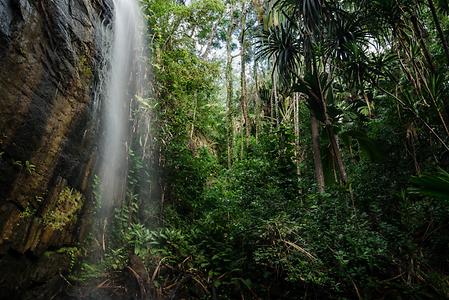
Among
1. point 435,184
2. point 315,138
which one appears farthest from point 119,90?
point 435,184

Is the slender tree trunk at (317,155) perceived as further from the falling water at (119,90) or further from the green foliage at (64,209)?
the green foliage at (64,209)

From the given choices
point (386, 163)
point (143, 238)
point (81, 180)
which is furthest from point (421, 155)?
point (81, 180)

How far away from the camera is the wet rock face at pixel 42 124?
12.7 feet

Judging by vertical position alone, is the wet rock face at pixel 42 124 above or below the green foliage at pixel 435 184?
above

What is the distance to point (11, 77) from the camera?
3826mm

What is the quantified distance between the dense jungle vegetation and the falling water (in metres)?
0.34

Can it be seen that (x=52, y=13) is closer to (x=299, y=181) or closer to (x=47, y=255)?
(x=47, y=255)

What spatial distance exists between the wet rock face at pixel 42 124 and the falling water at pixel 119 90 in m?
0.63

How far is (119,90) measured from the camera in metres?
6.91

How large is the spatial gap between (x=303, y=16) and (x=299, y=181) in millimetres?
3452

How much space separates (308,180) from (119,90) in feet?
15.0

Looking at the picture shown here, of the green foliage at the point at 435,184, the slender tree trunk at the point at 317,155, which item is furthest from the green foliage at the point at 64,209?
the slender tree trunk at the point at 317,155

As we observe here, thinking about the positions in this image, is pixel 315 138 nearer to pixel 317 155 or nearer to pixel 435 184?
pixel 317 155

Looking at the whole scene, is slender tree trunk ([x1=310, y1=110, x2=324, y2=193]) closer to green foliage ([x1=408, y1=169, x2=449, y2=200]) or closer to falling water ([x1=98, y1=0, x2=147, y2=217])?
green foliage ([x1=408, y1=169, x2=449, y2=200])
